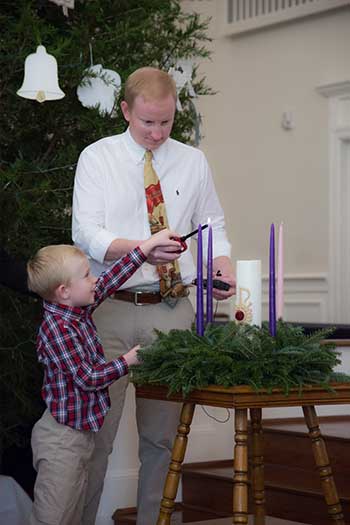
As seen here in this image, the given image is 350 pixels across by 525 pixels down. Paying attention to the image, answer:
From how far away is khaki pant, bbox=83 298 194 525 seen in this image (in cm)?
279

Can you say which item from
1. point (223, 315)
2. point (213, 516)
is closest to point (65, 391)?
point (213, 516)

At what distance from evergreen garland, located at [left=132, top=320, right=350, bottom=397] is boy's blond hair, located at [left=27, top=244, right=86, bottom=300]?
0.39 metres

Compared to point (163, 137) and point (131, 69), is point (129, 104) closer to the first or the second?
point (163, 137)

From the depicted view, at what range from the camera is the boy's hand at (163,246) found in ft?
8.02

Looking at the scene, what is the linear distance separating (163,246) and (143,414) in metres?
0.65

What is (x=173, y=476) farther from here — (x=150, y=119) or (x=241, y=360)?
(x=150, y=119)

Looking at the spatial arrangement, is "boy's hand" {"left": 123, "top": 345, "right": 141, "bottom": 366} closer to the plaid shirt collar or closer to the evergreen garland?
the evergreen garland

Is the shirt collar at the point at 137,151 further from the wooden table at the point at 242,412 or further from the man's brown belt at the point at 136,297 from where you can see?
the wooden table at the point at 242,412

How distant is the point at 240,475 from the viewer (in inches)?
85.4

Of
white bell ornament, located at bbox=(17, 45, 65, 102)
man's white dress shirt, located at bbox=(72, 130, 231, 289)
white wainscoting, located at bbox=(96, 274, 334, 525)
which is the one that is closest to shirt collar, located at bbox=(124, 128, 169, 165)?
man's white dress shirt, located at bbox=(72, 130, 231, 289)

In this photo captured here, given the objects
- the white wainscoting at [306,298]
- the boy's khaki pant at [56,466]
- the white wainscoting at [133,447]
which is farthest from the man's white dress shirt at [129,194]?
the white wainscoting at [306,298]

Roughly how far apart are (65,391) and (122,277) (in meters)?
0.33

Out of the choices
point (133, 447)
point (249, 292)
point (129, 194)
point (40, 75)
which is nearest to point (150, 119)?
point (129, 194)

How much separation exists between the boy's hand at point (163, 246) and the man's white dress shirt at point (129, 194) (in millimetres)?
181
